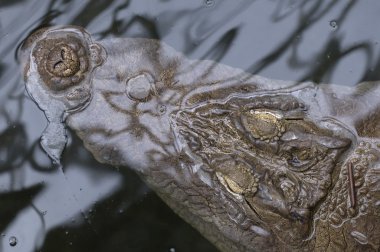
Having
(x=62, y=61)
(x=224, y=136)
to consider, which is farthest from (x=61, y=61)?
(x=224, y=136)

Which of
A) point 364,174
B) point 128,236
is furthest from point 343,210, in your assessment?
point 128,236

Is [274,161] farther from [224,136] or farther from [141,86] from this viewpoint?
[141,86]

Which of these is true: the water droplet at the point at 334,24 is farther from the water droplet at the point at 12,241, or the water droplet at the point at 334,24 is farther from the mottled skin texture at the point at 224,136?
the water droplet at the point at 12,241

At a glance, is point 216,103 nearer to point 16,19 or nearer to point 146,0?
point 146,0

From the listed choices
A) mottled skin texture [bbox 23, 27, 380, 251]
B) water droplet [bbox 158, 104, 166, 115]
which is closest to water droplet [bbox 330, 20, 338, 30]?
mottled skin texture [bbox 23, 27, 380, 251]

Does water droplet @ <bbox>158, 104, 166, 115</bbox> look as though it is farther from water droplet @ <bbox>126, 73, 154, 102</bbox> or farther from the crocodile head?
the crocodile head

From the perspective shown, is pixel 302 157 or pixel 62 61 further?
pixel 62 61
